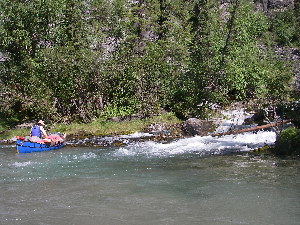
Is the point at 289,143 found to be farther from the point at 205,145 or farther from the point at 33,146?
the point at 33,146

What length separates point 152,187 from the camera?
13.0 meters

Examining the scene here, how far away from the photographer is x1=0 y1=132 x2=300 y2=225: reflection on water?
10.2 metres

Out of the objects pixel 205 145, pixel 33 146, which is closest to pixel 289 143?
pixel 205 145

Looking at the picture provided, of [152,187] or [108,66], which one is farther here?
[108,66]

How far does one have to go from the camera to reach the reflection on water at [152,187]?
33.6 feet

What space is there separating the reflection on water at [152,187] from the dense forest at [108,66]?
9821 mm

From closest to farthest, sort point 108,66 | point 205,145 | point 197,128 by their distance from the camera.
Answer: point 205,145 < point 197,128 < point 108,66

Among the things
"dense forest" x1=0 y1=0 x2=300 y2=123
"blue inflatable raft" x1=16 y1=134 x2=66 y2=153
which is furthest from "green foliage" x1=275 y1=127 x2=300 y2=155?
"blue inflatable raft" x1=16 y1=134 x2=66 y2=153

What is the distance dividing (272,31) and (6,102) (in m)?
34.1

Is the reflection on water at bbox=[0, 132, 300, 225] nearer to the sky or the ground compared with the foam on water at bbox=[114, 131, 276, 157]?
nearer to the ground

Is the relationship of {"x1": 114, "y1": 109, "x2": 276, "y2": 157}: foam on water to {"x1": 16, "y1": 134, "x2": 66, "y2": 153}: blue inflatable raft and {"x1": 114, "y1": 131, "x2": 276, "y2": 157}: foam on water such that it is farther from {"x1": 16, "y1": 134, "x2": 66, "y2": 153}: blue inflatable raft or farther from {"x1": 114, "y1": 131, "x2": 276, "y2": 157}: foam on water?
{"x1": 16, "y1": 134, "x2": 66, "y2": 153}: blue inflatable raft

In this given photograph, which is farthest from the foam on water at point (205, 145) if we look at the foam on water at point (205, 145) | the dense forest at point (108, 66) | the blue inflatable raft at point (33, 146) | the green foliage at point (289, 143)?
the dense forest at point (108, 66)

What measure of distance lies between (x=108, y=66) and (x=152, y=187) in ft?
59.7

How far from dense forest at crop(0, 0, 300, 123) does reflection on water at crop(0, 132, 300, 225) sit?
982 centimetres
